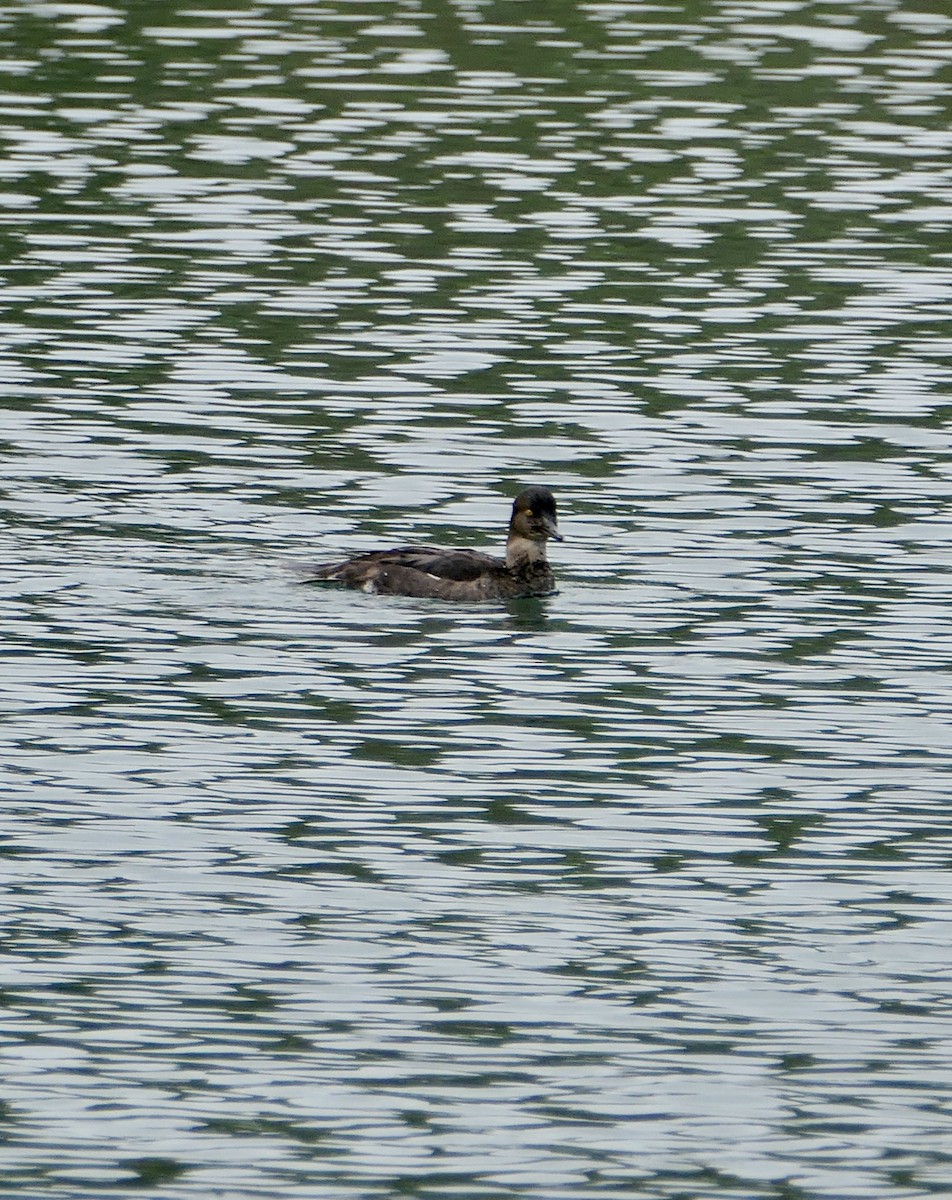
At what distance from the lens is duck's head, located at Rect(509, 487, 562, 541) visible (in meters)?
17.7

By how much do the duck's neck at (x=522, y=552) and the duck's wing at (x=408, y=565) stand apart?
15 cm

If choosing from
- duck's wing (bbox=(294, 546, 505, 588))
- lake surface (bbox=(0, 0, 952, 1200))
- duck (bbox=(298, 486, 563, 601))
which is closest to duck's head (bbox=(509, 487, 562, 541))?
duck (bbox=(298, 486, 563, 601))

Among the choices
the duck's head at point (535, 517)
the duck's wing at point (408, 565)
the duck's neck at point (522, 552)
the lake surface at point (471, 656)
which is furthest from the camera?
the duck's neck at point (522, 552)

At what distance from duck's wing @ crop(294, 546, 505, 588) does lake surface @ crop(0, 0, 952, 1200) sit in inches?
8.0

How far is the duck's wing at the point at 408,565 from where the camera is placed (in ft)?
57.2

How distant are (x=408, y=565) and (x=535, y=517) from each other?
34.7 inches

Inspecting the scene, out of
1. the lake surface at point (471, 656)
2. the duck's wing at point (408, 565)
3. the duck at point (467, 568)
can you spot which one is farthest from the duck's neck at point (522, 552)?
the lake surface at point (471, 656)

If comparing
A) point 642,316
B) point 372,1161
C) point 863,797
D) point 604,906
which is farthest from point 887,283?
point 372,1161

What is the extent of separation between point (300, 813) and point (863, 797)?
2.73m

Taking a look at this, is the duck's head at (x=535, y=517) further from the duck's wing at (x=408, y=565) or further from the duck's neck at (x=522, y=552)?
the duck's wing at (x=408, y=565)

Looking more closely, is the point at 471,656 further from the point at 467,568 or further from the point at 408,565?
the point at 467,568

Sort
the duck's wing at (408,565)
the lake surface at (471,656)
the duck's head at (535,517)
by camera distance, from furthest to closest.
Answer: the duck's head at (535,517)
the duck's wing at (408,565)
the lake surface at (471,656)

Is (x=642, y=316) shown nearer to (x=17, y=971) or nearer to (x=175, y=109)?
(x=175, y=109)

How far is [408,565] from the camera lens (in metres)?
17.4
